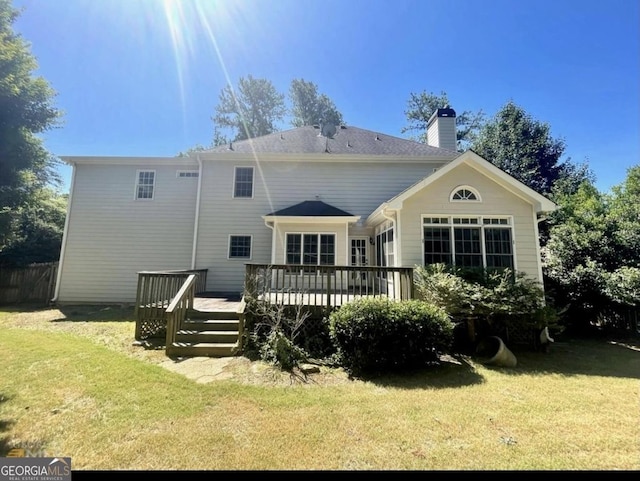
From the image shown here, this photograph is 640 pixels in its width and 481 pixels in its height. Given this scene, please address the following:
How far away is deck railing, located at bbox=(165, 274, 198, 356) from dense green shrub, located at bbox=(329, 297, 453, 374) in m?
3.63

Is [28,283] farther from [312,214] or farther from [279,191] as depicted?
[312,214]

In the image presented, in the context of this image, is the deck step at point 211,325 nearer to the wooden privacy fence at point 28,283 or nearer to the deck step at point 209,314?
the deck step at point 209,314

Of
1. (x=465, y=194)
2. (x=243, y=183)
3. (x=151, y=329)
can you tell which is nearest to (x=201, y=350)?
(x=151, y=329)

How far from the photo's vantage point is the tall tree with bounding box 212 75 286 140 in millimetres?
26750

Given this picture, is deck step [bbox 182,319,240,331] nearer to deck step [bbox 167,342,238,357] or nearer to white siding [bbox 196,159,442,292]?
deck step [bbox 167,342,238,357]

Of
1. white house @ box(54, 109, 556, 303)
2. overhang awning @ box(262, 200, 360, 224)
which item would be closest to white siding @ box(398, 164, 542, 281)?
white house @ box(54, 109, 556, 303)

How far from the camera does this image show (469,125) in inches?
1040

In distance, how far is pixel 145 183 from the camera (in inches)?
485

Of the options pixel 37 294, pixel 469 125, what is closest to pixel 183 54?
pixel 37 294


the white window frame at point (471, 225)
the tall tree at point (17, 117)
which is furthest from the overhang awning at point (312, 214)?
the tall tree at point (17, 117)

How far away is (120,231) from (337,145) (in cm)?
1064

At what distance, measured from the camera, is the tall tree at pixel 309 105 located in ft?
89.2

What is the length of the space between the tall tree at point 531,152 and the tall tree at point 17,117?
2797cm

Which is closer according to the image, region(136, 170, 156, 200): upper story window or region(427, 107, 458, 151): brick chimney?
region(136, 170, 156, 200): upper story window
